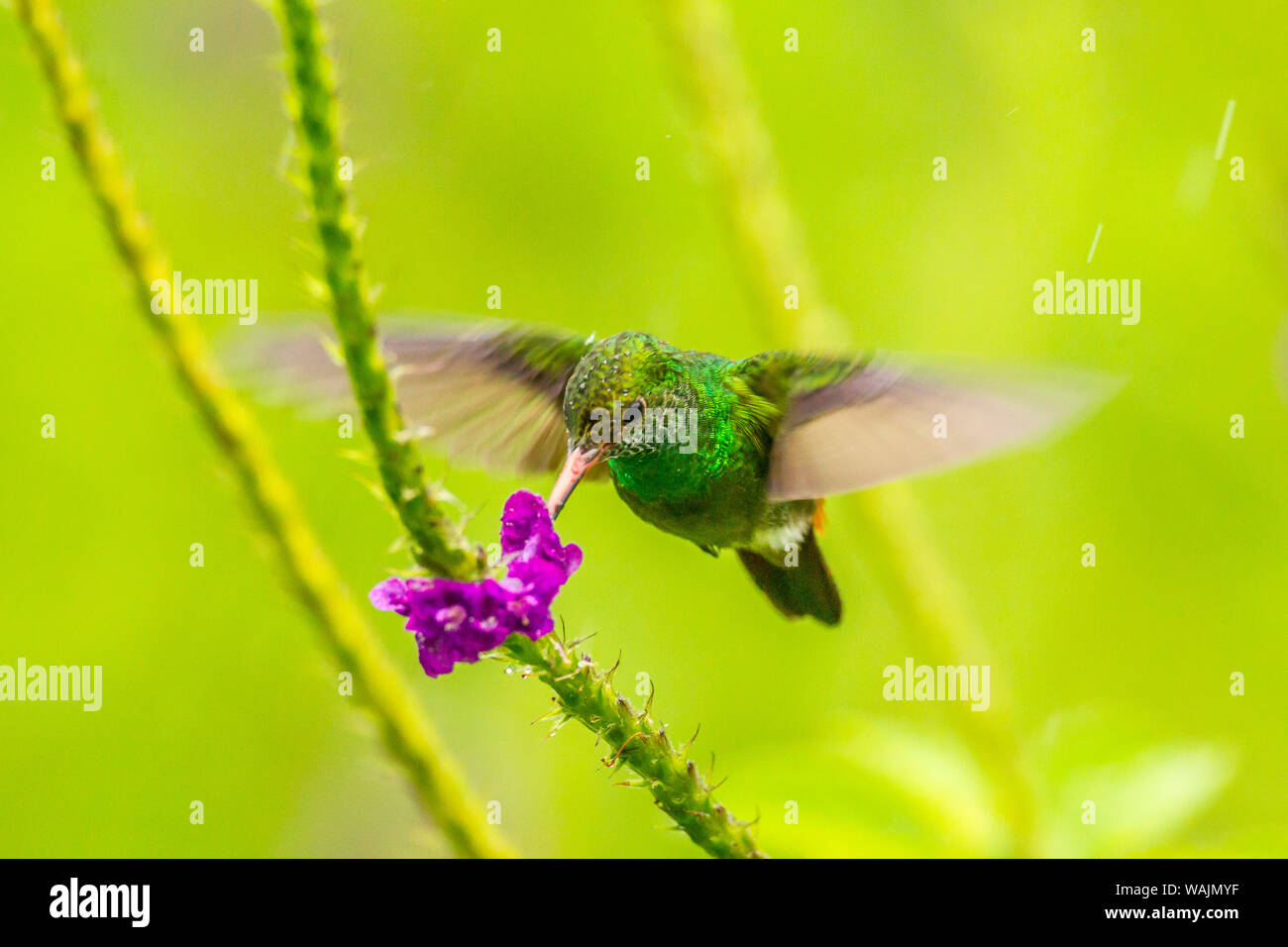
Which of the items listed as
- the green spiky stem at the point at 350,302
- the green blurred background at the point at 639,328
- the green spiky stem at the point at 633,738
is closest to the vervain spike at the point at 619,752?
the green spiky stem at the point at 633,738

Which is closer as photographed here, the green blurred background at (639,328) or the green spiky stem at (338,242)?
the green spiky stem at (338,242)

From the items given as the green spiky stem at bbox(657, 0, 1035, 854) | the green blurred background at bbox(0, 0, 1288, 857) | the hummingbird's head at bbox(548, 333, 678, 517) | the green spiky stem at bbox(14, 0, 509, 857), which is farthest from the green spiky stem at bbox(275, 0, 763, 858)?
the green blurred background at bbox(0, 0, 1288, 857)

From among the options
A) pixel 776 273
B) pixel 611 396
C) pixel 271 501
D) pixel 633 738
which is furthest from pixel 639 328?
pixel 633 738

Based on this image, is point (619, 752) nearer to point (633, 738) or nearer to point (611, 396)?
point (633, 738)

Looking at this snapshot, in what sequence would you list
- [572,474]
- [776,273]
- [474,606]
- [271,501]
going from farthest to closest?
[776,273] < [572,474] < [271,501] < [474,606]

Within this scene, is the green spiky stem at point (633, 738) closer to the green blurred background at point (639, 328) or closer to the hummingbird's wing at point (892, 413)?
the hummingbird's wing at point (892, 413)

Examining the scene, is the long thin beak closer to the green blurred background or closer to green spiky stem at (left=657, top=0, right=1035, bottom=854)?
green spiky stem at (left=657, top=0, right=1035, bottom=854)

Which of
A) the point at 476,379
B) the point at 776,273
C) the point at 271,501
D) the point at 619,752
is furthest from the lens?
the point at 776,273
